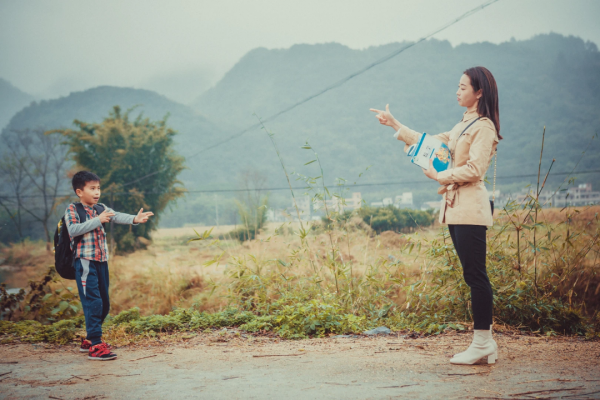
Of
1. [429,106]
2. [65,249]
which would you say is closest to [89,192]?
[65,249]

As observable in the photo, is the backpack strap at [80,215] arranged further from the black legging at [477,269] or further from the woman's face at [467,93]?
the woman's face at [467,93]

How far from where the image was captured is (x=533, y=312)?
358 centimetres

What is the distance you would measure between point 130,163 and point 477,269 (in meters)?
19.6

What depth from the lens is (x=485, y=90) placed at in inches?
97.9

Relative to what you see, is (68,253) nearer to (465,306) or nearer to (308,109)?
(465,306)

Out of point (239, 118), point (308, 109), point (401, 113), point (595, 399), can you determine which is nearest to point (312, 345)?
point (595, 399)

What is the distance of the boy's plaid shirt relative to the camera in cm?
305

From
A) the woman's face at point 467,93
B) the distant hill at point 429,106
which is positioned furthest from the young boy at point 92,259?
the distant hill at point 429,106

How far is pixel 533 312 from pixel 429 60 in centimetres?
5496

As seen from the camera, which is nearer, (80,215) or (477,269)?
(477,269)

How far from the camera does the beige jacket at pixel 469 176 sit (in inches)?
93.9

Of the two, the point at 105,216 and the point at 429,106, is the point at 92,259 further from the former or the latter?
the point at 429,106

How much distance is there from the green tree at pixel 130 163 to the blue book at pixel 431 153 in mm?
17456

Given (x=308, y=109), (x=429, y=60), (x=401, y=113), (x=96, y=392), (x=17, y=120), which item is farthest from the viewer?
(x=308, y=109)
